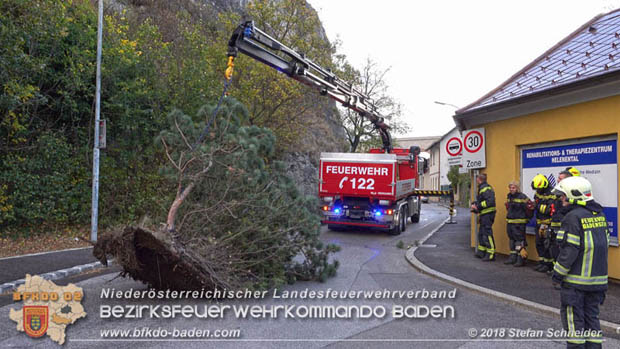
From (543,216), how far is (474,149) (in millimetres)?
2835

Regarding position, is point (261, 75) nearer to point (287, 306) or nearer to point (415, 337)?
point (287, 306)

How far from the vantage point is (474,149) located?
10344 millimetres

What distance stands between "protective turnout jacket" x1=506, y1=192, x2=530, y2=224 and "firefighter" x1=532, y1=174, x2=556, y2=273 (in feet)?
1.12

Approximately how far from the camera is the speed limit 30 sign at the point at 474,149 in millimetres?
10227

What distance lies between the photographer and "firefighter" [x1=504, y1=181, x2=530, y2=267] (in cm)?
849

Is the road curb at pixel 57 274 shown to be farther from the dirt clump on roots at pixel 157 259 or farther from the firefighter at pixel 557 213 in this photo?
the firefighter at pixel 557 213

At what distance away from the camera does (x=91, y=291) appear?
6.38 meters

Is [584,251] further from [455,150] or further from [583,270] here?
[455,150]

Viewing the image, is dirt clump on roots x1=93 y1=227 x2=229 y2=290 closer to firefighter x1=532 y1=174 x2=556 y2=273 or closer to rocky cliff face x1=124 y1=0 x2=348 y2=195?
firefighter x1=532 y1=174 x2=556 y2=273

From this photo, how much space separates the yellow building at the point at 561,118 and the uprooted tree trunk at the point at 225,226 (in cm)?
501

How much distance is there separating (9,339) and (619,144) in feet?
30.4

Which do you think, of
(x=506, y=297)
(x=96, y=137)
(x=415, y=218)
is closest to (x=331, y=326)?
(x=506, y=297)

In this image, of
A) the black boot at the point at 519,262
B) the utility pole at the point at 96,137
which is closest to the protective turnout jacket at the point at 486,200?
the black boot at the point at 519,262

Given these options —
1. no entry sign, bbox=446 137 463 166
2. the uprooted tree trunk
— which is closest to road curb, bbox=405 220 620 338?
the uprooted tree trunk
